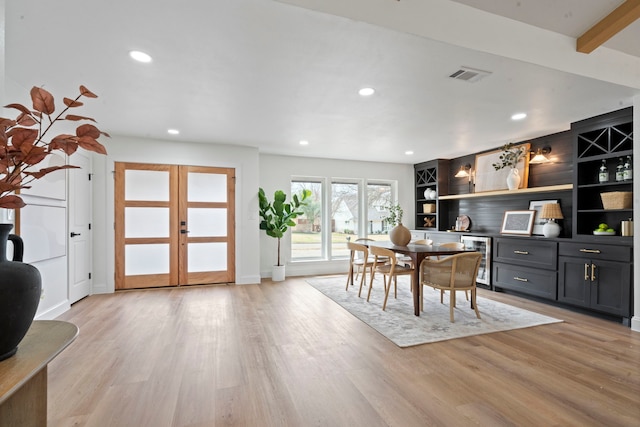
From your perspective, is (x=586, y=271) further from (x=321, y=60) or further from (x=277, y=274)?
(x=277, y=274)

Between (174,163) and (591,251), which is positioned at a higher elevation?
(174,163)

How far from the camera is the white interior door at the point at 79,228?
4.15m

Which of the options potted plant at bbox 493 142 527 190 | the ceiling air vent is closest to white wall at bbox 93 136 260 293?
the ceiling air vent

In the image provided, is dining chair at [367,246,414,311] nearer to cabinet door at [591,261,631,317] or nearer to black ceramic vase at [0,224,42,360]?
cabinet door at [591,261,631,317]

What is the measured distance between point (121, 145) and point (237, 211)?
6.76 feet

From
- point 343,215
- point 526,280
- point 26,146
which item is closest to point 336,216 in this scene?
point 343,215

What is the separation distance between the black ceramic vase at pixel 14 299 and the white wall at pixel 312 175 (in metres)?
4.99

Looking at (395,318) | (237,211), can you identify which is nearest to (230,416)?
(395,318)

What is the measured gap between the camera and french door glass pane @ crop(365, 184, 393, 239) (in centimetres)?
702

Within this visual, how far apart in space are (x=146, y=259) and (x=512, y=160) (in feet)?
20.5

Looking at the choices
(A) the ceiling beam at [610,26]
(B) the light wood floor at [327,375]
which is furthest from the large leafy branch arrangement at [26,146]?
(A) the ceiling beam at [610,26]

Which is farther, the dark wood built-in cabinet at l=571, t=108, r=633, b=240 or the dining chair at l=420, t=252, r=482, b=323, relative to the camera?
the dark wood built-in cabinet at l=571, t=108, r=633, b=240

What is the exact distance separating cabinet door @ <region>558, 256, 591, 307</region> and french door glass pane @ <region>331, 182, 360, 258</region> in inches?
148

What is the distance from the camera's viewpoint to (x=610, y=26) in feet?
7.12
